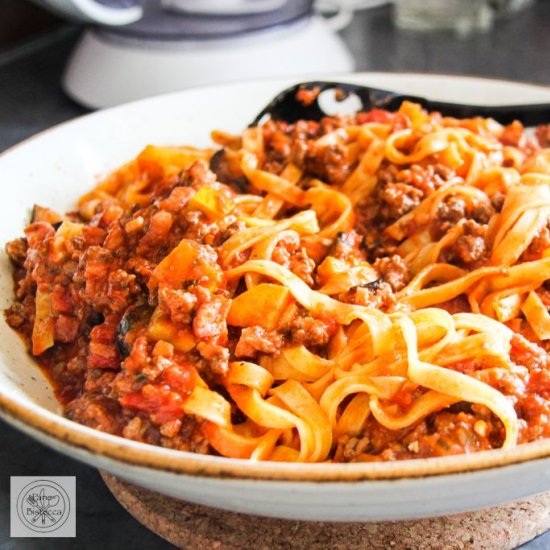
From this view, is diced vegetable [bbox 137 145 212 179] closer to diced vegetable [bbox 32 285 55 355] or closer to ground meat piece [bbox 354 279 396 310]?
diced vegetable [bbox 32 285 55 355]

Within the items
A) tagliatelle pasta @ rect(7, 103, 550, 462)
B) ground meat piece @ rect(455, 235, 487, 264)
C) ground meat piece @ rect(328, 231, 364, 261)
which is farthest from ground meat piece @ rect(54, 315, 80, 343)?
ground meat piece @ rect(455, 235, 487, 264)

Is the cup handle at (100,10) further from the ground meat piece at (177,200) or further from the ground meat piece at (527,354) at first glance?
the ground meat piece at (527,354)

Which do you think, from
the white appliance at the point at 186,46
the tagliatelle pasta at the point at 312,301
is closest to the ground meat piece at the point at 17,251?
the tagliatelle pasta at the point at 312,301

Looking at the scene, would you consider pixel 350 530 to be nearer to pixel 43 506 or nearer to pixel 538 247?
pixel 43 506

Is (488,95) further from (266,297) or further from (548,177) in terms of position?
(266,297)

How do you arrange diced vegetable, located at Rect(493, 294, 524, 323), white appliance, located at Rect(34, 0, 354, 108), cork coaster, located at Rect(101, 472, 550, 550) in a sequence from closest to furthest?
cork coaster, located at Rect(101, 472, 550, 550) < diced vegetable, located at Rect(493, 294, 524, 323) < white appliance, located at Rect(34, 0, 354, 108)

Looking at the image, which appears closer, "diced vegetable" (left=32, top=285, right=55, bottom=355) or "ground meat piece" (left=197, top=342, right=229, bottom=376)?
"ground meat piece" (left=197, top=342, right=229, bottom=376)

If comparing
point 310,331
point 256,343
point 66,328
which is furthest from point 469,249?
point 66,328
